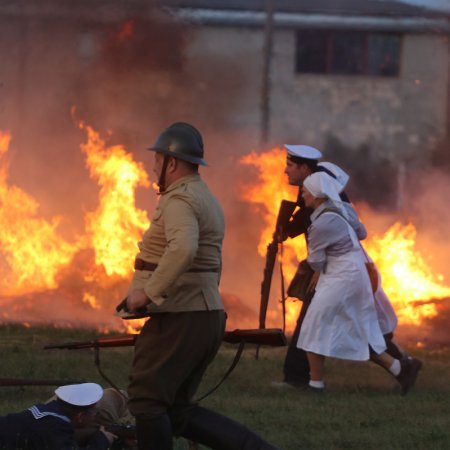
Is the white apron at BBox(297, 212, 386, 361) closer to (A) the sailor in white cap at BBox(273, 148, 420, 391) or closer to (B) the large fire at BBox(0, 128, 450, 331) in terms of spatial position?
(A) the sailor in white cap at BBox(273, 148, 420, 391)

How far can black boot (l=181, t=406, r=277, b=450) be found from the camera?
5.92 meters

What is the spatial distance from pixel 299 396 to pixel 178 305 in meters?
3.63

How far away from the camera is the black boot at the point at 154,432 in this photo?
573 centimetres

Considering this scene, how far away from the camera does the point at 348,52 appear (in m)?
30.6

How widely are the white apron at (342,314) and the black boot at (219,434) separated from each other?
3337mm

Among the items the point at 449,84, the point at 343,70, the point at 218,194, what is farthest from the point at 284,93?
the point at 218,194

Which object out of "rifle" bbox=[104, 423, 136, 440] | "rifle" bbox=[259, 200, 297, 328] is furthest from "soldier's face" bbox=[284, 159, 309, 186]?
"rifle" bbox=[104, 423, 136, 440]

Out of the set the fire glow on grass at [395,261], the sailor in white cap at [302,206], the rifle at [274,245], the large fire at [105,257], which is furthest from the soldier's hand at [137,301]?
the fire glow on grass at [395,261]

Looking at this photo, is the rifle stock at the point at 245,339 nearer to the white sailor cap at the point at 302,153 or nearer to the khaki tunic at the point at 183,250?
the khaki tunic at the point at 183,250

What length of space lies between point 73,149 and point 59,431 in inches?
556

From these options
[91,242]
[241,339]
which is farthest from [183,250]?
[91,242]

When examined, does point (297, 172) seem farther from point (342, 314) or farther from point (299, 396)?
point (299, 396)

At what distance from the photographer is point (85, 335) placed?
1177 centimetres

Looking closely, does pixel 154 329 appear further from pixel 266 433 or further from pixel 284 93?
pixel 284 93
